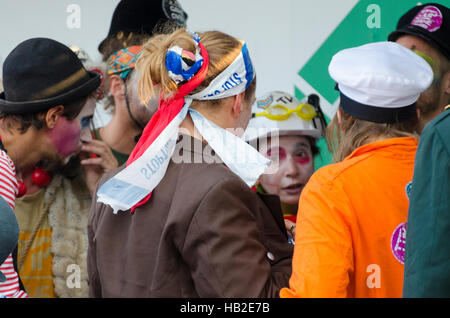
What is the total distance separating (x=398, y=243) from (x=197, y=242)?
589 mm

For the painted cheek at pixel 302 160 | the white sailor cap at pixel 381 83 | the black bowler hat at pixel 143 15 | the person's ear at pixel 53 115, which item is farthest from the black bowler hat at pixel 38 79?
the white sailor cap at pixel 381 83

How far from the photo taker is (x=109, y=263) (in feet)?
5.72

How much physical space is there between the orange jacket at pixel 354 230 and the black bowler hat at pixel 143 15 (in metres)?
1.69

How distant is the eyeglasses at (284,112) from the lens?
9.50 ft

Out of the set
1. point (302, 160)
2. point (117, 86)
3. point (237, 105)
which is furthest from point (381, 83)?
point (117, 86)

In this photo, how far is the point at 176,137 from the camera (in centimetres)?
173

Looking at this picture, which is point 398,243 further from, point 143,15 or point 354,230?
point 143,15

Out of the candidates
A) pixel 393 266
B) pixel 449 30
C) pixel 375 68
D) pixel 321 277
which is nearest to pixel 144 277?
pixel 321 277

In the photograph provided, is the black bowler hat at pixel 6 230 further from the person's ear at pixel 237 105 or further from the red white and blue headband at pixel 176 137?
the person's ear at pixel 237 105

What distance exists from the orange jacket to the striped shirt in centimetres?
108

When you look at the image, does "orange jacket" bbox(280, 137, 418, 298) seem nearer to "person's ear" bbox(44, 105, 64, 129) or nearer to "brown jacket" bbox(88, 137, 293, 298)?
"brown jacket" bbox(88, 137, 293, 298)

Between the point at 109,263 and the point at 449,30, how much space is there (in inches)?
75.9

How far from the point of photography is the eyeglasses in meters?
2.90

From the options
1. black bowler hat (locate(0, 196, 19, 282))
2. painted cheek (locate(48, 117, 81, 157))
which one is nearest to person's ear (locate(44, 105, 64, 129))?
painted cheek (locate(48, 117, 81, 157))
